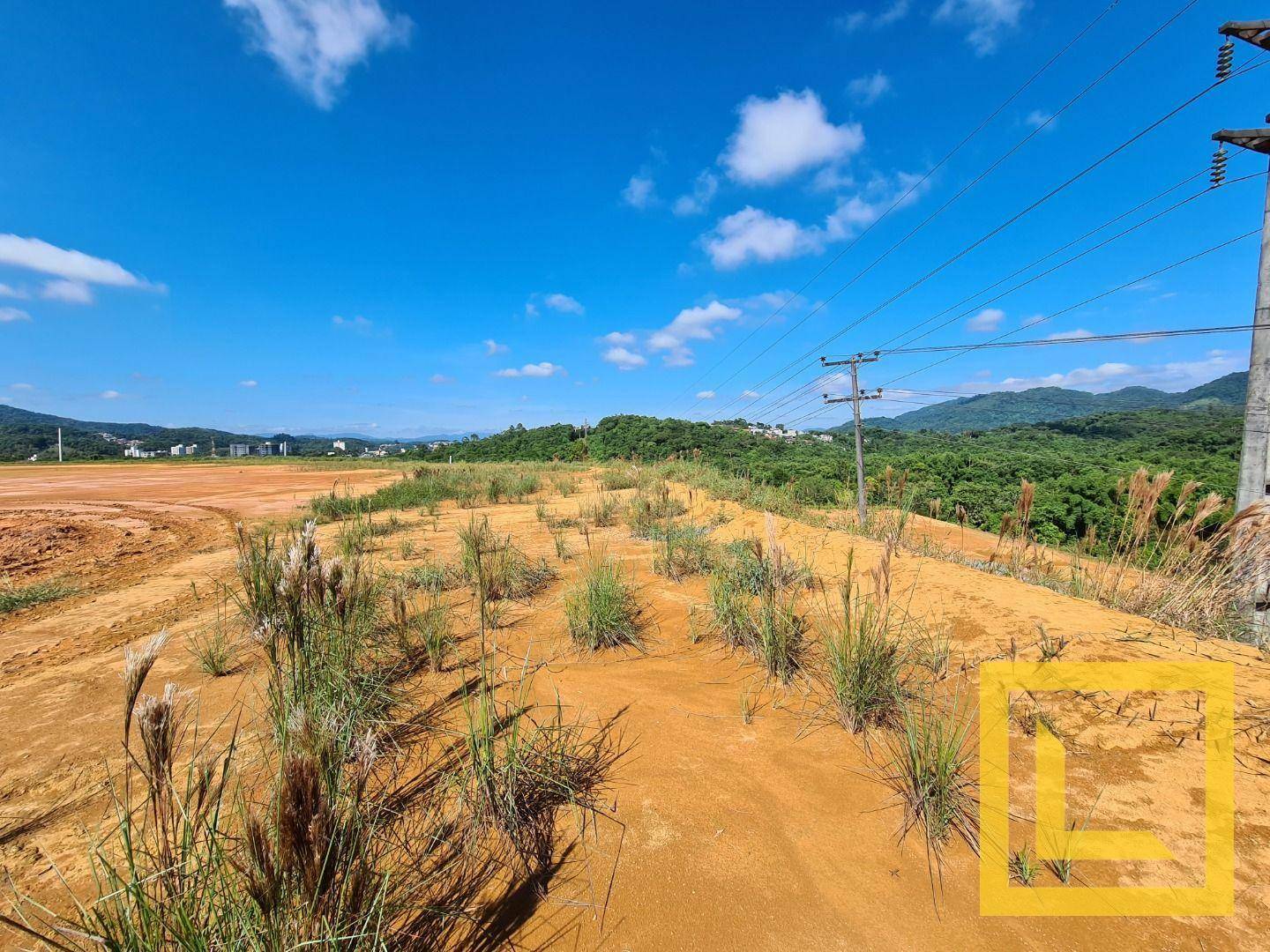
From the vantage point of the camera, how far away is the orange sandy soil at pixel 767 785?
178 centimetres

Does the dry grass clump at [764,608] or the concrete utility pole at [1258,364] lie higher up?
the concrete utility pole at [1258,364]

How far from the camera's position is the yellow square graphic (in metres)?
1.84

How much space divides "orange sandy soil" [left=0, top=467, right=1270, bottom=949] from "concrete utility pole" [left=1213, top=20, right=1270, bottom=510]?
118 inches

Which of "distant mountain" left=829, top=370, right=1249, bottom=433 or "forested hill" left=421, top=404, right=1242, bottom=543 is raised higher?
"distant mountain" left=829, top=370, right=1249, bottom=433

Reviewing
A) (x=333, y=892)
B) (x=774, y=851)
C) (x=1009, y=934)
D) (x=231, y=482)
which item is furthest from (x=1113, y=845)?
(x=231, y=482)

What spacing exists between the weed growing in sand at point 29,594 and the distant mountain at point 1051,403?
232 feet

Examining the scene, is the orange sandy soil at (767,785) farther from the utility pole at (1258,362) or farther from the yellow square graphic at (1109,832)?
the utility pole at (1258,362)

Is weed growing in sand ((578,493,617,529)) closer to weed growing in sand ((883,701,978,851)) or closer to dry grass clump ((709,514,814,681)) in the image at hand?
dry grass clump ((709,514,814,681))

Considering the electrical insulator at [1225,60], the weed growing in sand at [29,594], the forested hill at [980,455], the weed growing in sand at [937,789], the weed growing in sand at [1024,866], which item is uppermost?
the electrical insulator at [1225,60]

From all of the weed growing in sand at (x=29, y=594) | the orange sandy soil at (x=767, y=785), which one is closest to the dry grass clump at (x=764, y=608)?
the orange sandy soil at (x=767, y=785)

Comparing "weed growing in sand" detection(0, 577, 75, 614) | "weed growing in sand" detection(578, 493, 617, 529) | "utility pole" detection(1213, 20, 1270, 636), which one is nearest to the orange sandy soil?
"weed growing in sand" detection(0, 577, 75, 614)

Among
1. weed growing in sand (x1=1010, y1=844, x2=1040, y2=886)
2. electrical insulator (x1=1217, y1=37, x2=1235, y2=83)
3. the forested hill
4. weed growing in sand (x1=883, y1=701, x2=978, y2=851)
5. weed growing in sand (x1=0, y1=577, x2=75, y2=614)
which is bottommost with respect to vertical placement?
weed growing in sand (x1=0, y1=577, x2=75, y2=614)

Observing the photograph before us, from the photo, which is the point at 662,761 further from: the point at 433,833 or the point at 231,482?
the point at 231,482

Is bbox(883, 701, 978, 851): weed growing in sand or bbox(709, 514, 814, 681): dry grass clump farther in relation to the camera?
bbox(709, 514, 814, 681): dry grass clump
